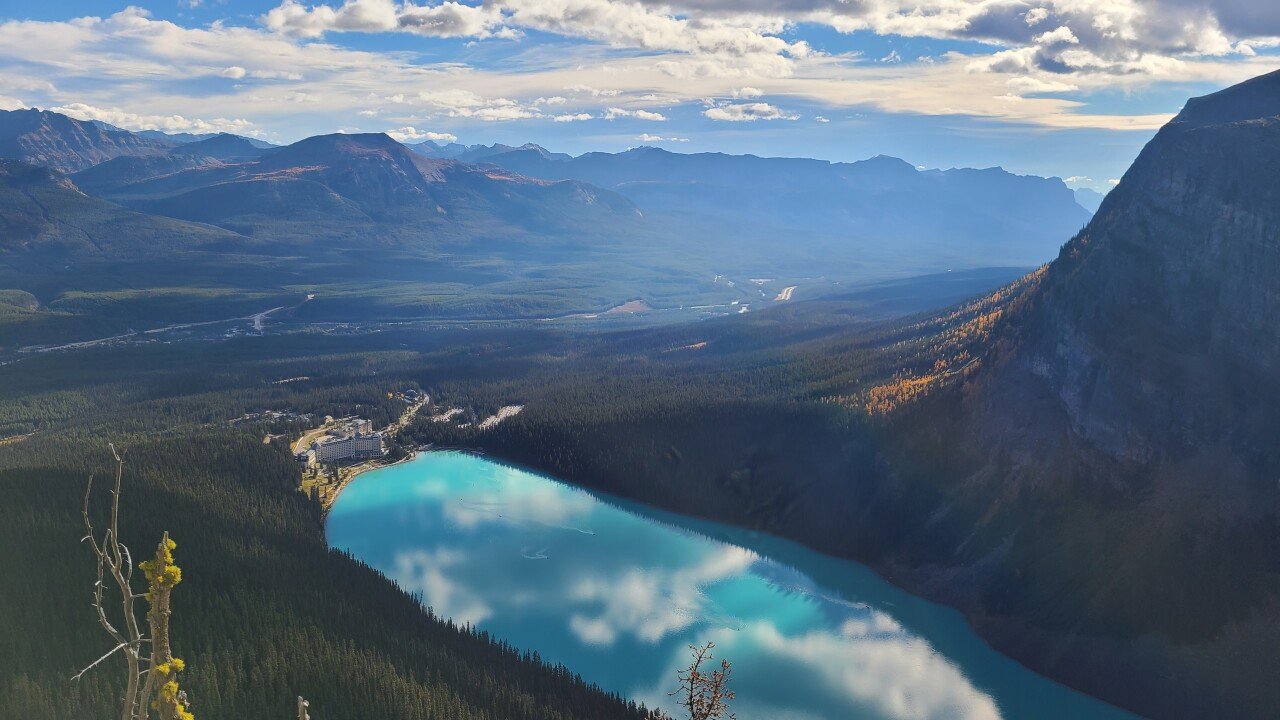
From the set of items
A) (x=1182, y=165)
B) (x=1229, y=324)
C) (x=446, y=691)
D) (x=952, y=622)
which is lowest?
(x=952, y=622)

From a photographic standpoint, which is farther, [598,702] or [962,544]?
[962,544]

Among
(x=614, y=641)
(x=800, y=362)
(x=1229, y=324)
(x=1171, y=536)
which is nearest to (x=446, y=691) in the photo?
(x=614, y=641)

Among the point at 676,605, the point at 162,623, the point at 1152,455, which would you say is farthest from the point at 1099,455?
the point at 162,623

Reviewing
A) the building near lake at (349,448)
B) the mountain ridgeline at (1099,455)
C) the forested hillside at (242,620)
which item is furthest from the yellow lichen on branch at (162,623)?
the building near lake at (349,448)

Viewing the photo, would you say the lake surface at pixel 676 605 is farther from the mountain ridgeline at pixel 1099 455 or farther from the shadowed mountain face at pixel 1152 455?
the shadowed mountain face at pixel 1152 455

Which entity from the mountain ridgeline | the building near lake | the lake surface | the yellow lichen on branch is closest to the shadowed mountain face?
the mountain ridgeline

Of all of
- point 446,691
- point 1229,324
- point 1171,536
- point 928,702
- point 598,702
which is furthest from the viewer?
point 1229,324

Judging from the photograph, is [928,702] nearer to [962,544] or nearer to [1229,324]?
[962,544]

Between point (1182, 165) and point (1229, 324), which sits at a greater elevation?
point (1182, 165)
